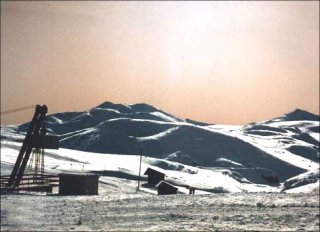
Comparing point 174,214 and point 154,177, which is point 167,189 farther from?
point 154,177

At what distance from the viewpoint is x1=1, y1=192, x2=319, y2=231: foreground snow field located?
16.2m

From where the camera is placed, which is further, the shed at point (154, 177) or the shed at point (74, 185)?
the shed at point (154, 177)

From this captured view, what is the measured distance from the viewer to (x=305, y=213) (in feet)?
56.4

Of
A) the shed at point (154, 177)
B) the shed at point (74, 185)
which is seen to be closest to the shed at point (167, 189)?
the shed at point (74, 185)

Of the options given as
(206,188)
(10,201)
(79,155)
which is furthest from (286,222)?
(79,155)

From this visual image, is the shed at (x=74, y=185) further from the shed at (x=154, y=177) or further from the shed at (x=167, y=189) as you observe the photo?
the shed at (x=154, y=177)

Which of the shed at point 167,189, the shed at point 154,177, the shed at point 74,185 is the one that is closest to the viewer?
the shed at point 74,185

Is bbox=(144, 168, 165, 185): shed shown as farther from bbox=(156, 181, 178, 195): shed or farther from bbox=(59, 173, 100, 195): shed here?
bbox=(59, 173, 100, 195): shed

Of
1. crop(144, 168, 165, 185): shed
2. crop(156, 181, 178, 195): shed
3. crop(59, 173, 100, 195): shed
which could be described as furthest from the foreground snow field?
crop(144, 168, 165, 185): shed

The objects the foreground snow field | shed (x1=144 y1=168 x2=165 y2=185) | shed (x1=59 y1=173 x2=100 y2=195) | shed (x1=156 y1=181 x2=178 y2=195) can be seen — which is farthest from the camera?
shed (x1=144 y1=168 x2=165 y2=185)

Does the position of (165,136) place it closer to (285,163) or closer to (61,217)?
(285,163)

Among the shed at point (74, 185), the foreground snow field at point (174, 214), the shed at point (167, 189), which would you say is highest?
the foreground snow field at point (174, 214)

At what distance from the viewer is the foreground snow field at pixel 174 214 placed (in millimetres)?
16203

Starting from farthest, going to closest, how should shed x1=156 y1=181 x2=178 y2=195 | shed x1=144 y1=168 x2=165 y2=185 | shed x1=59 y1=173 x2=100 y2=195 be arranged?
shed x1=144 y1=168 x2=165 y2=185, shed x1=156 y1=181 x2=178 y2=195, shed x1=59 y1=173 x2=100 y2=195
